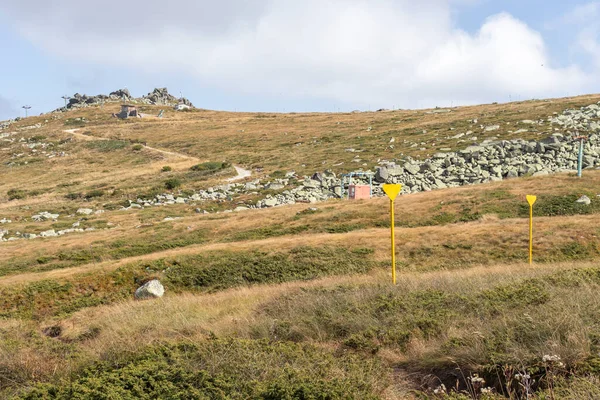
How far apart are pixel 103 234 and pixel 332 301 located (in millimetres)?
24584

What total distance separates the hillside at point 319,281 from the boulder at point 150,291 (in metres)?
0.56

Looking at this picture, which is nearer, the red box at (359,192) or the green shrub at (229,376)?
the green shrub at (229,376)

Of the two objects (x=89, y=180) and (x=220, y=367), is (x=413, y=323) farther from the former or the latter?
(x=89, y=180)

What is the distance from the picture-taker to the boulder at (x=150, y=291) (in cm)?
1803

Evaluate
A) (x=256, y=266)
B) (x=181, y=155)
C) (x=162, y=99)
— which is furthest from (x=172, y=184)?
(x=162, y=99)

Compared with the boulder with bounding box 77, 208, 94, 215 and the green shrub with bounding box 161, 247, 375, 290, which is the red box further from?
the boulder with bounding box 77, 208, 94, 215

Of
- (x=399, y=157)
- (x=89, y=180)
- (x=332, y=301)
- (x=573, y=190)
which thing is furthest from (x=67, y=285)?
(x=89, y=180)

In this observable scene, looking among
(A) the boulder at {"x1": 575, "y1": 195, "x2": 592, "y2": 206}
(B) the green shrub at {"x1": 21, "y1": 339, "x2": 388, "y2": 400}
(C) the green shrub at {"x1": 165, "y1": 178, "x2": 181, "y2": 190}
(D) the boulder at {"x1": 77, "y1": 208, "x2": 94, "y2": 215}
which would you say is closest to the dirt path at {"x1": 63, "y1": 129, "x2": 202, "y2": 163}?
(C) the green shrub at {"x1": 165, "y1": 178, "x2": 181, "y2": 190}

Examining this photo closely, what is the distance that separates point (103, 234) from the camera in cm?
3097

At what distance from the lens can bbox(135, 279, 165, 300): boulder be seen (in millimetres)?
18031

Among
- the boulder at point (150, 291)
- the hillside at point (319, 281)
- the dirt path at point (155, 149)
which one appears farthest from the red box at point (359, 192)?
the dirt path at point (155, 149)

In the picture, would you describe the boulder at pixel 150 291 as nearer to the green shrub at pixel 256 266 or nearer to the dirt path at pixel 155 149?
the green shrub at pixel 256 266

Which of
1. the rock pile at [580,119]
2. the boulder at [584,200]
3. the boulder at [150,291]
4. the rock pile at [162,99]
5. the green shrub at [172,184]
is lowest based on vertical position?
the boulder at [150,291]

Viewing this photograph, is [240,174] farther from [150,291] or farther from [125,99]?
[125,99]
